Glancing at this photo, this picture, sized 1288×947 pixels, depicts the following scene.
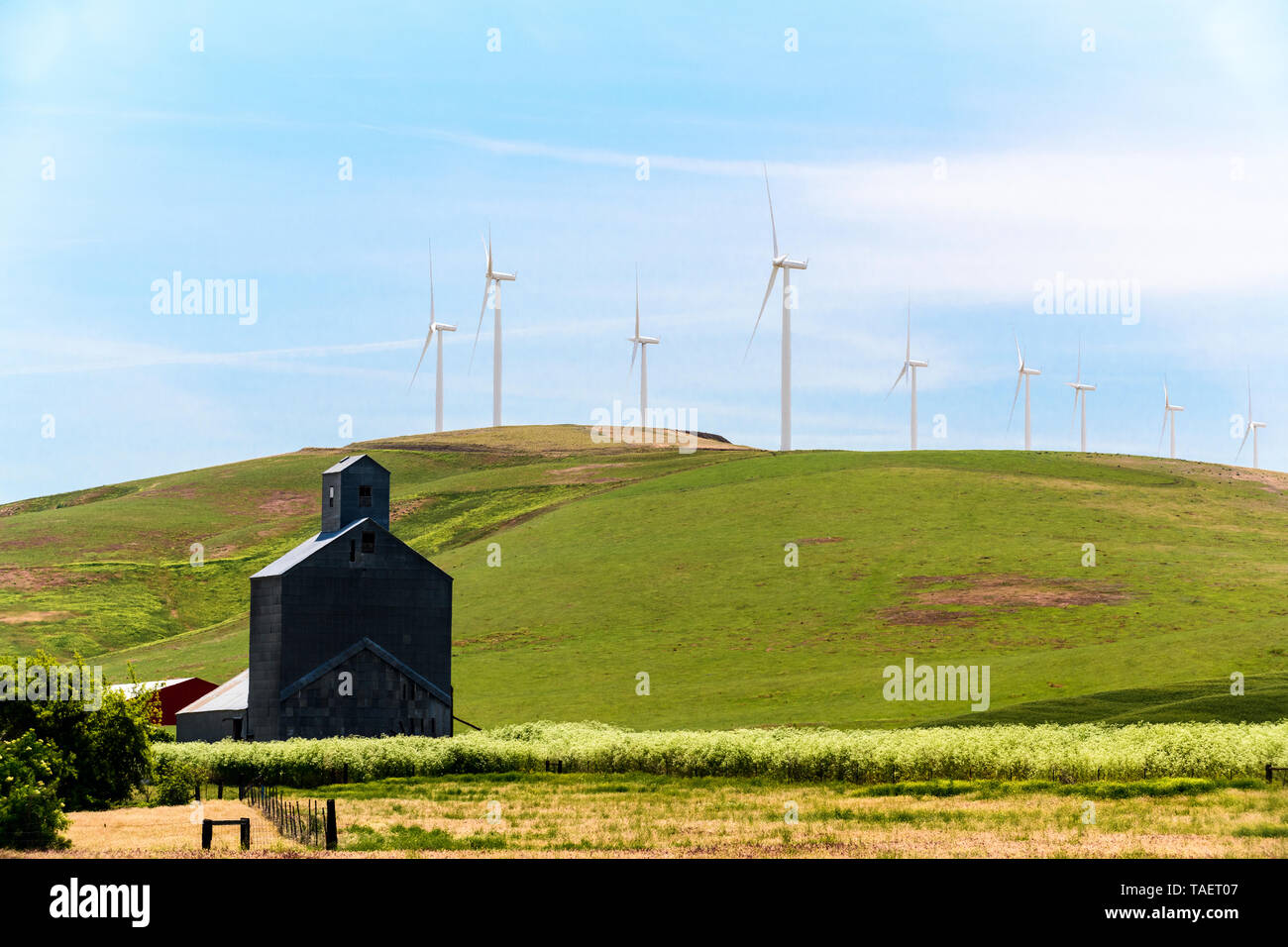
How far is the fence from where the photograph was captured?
29636mm

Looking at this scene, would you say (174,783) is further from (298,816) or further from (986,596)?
(986,596)

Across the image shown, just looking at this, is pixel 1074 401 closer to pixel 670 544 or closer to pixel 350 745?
pixel 670 544

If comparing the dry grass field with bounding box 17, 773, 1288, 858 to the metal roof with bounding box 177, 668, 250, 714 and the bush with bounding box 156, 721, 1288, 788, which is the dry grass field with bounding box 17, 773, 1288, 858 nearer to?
the bush with bounding box 156, 721, 1288, 788

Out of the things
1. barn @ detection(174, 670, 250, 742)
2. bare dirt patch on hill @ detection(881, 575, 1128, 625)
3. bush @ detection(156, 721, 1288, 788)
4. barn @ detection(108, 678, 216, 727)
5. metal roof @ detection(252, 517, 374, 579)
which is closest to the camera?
bush @ detection(156, 721, 1288, 788)

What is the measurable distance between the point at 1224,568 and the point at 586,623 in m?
48.9

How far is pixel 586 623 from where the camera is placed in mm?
99625

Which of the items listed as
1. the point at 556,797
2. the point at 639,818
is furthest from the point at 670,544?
the point at 639,818

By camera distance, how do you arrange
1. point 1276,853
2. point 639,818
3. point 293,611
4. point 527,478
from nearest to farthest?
point 1276,853 → point 639,818 → point 293,611 → point 527,478

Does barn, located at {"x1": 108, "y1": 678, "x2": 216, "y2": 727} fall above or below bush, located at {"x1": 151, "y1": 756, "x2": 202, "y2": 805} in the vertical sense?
above

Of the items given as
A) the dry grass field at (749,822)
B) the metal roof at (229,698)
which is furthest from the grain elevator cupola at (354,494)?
the dry grass field at (749,822)
